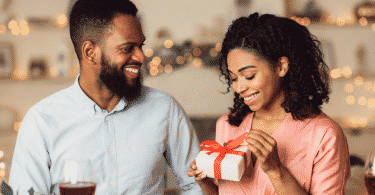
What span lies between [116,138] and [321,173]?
2.54 ft

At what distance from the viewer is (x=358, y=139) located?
9.44 ft

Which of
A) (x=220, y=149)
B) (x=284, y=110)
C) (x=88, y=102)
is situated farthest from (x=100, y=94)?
(x=284, y=110)

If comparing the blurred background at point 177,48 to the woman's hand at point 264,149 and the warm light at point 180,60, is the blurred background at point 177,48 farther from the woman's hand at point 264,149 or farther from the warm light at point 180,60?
the woman's hand at point 264,149

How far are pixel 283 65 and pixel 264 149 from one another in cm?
35

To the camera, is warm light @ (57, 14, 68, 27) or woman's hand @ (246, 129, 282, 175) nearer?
woman's hand @ (246, 129, 282, 175)

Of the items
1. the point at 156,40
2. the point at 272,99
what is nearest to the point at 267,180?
the point at 272,99

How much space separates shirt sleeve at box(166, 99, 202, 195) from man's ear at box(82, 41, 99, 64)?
39cm

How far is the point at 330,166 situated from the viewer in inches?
43.4

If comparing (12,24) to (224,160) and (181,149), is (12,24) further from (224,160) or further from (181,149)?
(224,160)

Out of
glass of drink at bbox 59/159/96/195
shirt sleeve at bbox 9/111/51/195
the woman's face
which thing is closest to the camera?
glass of drink at bbox 59/159/96/195

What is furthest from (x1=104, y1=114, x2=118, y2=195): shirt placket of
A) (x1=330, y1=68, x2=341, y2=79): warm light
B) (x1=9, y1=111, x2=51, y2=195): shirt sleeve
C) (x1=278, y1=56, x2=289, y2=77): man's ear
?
(x1=330, y1=68, x2=341, y2=79): warm light

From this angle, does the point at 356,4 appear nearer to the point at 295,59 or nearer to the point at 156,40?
the point at 156,40

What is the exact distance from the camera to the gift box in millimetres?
1060

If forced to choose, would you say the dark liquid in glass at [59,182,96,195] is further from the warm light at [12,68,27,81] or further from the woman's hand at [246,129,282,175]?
the warm light at [12,68,27,81]
